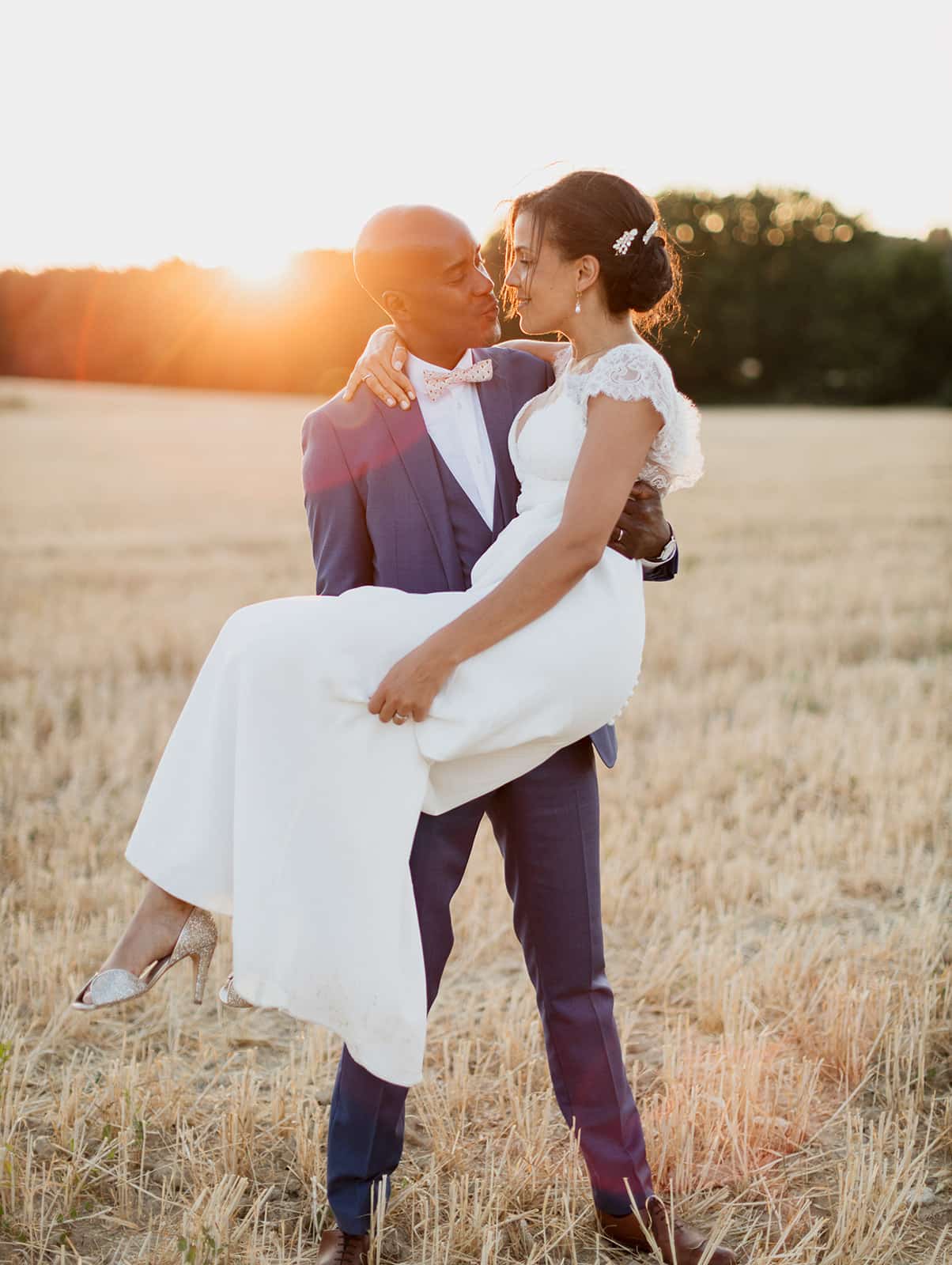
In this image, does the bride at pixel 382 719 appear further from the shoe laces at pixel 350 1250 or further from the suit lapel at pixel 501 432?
the shoe laces at pixel 350 1250

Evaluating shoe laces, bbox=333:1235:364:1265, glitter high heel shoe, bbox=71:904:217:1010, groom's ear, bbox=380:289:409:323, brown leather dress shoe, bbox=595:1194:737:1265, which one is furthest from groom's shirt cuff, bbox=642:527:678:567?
shoe laces, bbox=333:1235:364:1265

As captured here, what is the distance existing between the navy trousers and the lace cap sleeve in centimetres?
73

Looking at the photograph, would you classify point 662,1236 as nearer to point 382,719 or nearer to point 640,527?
point 382,719

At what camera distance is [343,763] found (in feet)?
8.52

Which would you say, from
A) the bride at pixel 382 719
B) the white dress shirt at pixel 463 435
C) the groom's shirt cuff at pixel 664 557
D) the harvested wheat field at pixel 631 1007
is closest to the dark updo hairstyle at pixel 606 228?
the bride at pixel 382 719

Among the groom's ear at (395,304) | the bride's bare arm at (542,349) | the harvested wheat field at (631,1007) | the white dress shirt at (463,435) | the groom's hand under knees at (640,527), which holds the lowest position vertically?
the harvested wheat field at (631,1007)

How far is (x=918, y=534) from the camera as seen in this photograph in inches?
607

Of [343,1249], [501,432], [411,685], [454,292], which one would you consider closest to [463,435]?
[501,432]

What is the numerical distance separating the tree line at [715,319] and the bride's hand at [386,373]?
22.5 meters

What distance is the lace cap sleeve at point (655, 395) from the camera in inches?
102

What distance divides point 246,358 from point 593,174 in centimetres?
4347

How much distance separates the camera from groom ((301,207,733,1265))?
2.90 m

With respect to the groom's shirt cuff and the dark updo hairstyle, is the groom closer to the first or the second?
the groom's shirt cuff

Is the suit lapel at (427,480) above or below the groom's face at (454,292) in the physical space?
below
